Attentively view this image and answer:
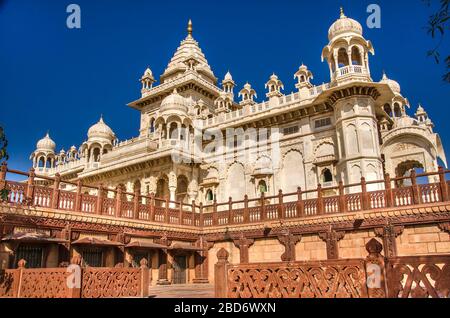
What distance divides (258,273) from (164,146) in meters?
18.8

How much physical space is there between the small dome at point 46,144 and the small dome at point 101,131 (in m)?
10.2

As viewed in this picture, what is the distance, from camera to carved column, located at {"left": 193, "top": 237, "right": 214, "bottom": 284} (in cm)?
1839

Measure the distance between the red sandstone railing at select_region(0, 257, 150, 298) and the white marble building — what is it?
12.9 m

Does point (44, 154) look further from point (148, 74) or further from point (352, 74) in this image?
point (352, 74)

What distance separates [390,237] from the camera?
45.2 feet

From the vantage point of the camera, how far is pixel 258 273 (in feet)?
20.9

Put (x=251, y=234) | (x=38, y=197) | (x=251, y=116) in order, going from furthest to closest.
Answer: (x=251, y=116) < (x=251, y=234) < (x=38, y=197)

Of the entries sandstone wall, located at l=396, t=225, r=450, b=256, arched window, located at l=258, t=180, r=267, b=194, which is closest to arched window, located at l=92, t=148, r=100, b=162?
arched window, located at l=258, t=180, r=267, b=194

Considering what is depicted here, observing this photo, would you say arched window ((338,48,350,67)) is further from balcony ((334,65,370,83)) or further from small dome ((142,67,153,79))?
small dome ((142,67,153,79))

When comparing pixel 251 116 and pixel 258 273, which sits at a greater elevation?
pixel 251 116

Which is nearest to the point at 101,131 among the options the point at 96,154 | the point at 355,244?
the point at 96,154

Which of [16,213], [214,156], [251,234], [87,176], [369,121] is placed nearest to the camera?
[16,213]
